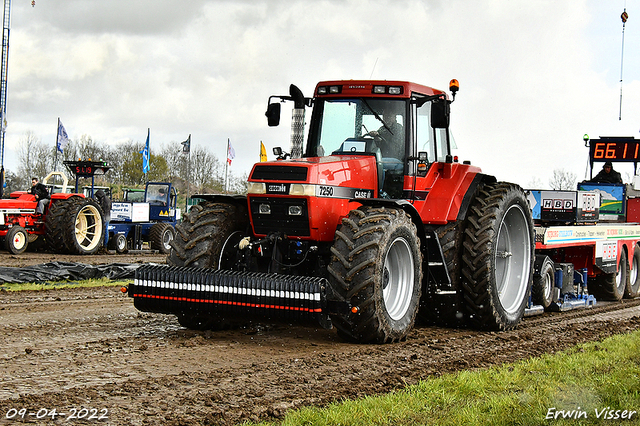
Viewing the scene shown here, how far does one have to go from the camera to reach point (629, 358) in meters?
6.74

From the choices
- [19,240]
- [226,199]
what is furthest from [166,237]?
[226,199]

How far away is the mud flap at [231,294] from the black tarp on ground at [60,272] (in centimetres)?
620

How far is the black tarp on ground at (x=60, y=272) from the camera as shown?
1262 centimetres

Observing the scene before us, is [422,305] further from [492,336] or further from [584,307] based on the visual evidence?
[584,307]

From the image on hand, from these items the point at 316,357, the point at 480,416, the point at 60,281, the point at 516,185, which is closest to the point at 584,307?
the point at 516,185

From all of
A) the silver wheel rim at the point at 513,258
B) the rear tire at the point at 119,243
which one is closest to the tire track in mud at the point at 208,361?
the silver wheel rim at the point at 513,258

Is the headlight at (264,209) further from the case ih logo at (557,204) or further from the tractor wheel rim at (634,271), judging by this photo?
the tractor wheel rim at (634,271)

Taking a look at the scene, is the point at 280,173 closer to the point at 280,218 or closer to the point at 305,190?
the point at 305,190

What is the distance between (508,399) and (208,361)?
2637 mm

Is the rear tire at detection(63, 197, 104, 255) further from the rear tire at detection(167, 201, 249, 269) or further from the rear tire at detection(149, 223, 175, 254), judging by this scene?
the rear tire at detection(167, 201, 249, 269)

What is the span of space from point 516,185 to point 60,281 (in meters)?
8.69

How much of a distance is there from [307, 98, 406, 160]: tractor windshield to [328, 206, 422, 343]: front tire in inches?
49.4

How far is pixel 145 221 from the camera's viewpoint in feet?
79.0

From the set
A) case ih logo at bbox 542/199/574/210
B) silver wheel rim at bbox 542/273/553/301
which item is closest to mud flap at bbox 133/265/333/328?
silver wheel rim at bbox 542/273/553/301
